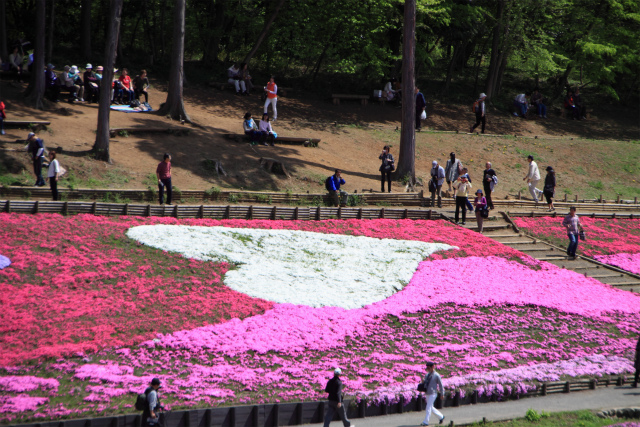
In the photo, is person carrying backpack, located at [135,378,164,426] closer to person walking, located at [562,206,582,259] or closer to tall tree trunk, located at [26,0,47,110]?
person walking, located at [562,206,582,259]

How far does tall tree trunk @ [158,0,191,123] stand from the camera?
113 ft

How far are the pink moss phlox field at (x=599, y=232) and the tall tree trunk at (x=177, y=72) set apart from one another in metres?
18.7

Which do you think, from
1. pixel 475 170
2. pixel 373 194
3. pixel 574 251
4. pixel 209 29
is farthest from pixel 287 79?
pixel 574 251

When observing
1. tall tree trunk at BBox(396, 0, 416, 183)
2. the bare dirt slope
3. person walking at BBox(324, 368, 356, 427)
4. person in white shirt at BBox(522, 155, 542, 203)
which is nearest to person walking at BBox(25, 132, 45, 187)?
the bare dirt slope

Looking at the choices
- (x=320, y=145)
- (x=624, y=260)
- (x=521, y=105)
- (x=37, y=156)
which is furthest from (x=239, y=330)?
(x=521, y=105)

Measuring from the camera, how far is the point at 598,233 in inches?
1211

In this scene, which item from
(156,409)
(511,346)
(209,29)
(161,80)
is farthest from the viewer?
(209,29)

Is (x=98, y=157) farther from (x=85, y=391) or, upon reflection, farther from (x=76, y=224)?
(x=85, y=391)

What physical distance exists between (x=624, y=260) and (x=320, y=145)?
16915 millimetres

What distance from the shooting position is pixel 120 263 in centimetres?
2056

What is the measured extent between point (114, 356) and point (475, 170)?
2660 centimetres

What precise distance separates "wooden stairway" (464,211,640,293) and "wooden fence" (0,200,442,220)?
101 inches

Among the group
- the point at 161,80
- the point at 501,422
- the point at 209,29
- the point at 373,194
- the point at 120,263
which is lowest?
the point at 501,422

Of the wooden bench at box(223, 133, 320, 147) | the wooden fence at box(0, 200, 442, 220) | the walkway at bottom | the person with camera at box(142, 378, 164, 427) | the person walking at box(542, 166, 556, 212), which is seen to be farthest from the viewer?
the wooden bench at box(223, 133, 320, 147)
